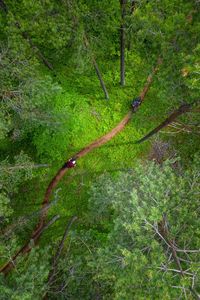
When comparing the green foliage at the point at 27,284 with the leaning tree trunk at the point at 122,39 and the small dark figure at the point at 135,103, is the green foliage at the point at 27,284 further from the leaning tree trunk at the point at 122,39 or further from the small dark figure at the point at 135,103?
the leaning tree trunk at the point at 122,39

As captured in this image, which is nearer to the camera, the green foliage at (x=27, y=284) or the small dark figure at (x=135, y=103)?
the green foliage at (x=27, y=284)

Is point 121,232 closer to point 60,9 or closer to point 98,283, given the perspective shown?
point 98,283

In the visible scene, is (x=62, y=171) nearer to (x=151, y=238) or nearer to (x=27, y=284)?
(x=27, y=284)

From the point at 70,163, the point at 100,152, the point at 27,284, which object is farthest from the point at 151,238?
the point at 100,152

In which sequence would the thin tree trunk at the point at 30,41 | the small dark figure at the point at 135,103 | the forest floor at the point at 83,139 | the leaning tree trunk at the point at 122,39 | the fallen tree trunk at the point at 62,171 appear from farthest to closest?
the small dark figure at the point at 135,103 < the forest floor at the point at 83,139 < the fallen tree trunk at the point at 62,171 < the thin tree trunk at the point at 30,41 < the leaning tree trunk at the point at 122,39

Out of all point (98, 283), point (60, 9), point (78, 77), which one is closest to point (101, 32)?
point (60, 9)

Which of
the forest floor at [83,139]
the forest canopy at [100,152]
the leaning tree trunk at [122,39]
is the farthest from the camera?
the forest floor at [83,139]

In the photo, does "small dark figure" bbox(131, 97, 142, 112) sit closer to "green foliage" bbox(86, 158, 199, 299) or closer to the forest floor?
the forest floor

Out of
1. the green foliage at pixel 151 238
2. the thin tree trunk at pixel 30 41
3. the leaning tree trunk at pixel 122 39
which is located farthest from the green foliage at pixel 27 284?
the leaning tree trunk at pixel 122 39
